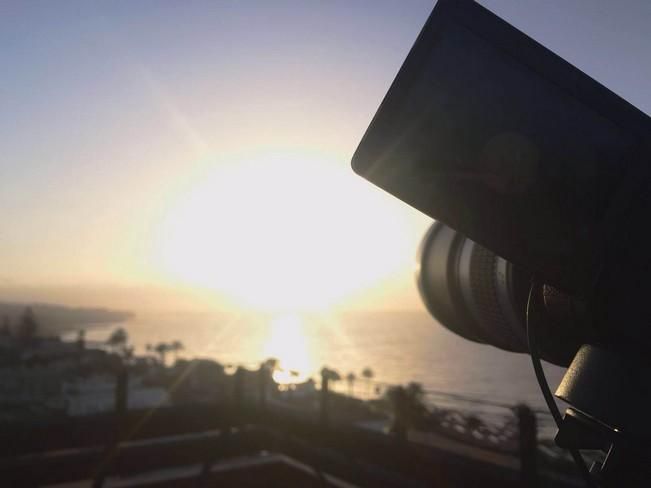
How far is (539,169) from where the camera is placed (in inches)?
50.6

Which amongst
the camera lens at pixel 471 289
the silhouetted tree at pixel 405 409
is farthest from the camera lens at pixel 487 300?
the silhouetted tree at pixel 405 409

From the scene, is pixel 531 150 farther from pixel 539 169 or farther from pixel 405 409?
pixel 405 409

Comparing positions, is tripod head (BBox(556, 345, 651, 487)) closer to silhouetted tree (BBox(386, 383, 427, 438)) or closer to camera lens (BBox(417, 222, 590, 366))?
camera lens (BBox(417, 222, 590, 366))

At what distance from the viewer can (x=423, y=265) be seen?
2.26 meters

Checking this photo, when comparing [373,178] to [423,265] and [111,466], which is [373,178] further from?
[111,466]

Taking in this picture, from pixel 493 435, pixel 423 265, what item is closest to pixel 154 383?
pixel 493 435

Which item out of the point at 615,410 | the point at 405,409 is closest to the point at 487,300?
the point at 615,410

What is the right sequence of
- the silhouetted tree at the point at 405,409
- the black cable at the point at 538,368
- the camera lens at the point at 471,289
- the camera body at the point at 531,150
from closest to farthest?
1. the camera body at the point at 531,150
2. the black cable at the point at 538,368
3. the camera lens at the point at 471,289
4. the silhouetted tree at the point at 405,409

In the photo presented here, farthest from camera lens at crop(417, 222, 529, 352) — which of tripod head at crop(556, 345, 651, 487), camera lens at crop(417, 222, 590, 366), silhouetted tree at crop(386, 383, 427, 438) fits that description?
silhouetted tree at crop(386, 383, 427, 438)

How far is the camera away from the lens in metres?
1.27

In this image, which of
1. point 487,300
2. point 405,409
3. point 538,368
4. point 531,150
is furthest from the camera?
point 405,409

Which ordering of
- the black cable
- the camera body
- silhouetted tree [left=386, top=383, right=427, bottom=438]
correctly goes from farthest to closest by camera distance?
silhouetted tree [left=386, top=383, right=427, bottom=438] < the black cable < the camera body

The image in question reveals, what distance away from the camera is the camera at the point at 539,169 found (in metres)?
1.27

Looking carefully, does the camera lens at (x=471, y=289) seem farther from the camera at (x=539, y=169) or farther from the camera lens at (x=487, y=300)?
the camera at (x=539, y=169)
